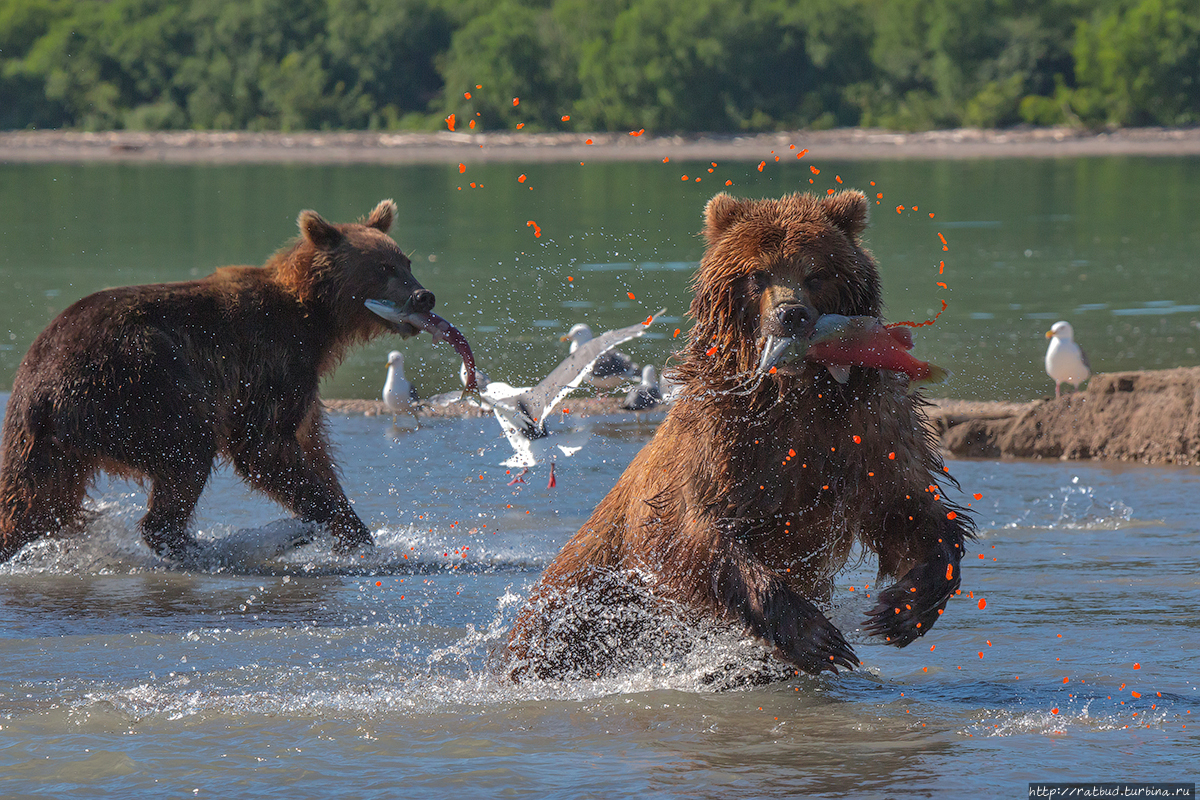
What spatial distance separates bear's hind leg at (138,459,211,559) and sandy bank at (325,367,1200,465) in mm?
5066

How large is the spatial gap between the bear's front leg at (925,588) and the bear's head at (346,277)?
153 inches

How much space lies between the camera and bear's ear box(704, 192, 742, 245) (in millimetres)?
5336

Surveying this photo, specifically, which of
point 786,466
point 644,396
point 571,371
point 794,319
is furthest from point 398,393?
point 794,319

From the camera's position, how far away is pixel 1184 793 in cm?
465

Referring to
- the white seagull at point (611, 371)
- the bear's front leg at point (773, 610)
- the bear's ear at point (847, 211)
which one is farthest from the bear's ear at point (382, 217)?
the white seagull at point (611, 371)

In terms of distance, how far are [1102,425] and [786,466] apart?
5857 millimetres

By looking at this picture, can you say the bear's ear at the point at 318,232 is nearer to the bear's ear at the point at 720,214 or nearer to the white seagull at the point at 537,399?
the white seagull at the point at 537,399

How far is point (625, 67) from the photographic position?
83812 mm

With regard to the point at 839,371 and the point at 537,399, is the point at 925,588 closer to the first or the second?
the point at 839,371

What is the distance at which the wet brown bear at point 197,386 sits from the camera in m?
7.92

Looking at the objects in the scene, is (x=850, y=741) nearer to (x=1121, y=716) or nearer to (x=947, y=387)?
(x=1121, y=716)

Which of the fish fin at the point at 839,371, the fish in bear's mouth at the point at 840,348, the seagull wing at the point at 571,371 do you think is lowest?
the seagull wing at the point at 571,371

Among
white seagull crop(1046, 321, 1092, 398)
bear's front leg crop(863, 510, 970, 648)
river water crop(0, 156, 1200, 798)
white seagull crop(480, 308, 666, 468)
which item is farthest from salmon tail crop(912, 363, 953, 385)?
white seagull crop(1046, 321, 1092, 398)

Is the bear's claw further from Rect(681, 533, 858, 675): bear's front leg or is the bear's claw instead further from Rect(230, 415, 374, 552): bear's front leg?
Rect(230, 415, 374, 552): bear's front leg
